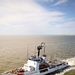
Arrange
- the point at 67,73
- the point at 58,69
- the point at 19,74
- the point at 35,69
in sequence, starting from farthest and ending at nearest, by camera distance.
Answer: the point at 58,69 → the point at 67,73 → the point at 35,69 → the point at 19,74

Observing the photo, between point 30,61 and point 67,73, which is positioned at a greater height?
point 30,61

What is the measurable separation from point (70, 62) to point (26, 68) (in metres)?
24.6

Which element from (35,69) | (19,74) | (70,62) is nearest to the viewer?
(19,74)

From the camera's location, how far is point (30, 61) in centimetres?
4550

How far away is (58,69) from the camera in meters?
52.8

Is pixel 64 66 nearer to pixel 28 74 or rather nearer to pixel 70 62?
pixel 70 62

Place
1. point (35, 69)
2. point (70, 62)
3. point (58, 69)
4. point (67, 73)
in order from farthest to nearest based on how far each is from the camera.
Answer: point (70, 62), point (58, 69), point (67, 73), point (35, 69)

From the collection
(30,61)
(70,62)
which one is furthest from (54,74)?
(70,62)

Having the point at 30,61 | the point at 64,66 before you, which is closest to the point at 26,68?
the point at 30,61

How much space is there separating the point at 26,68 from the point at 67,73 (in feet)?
42.3

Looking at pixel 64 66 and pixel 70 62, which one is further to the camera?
pixel 70 62

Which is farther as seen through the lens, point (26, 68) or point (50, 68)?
point (50, 68)

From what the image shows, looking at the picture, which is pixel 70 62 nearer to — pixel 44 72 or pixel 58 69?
pixel 58 69

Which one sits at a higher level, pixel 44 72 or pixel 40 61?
pixel 40 61
